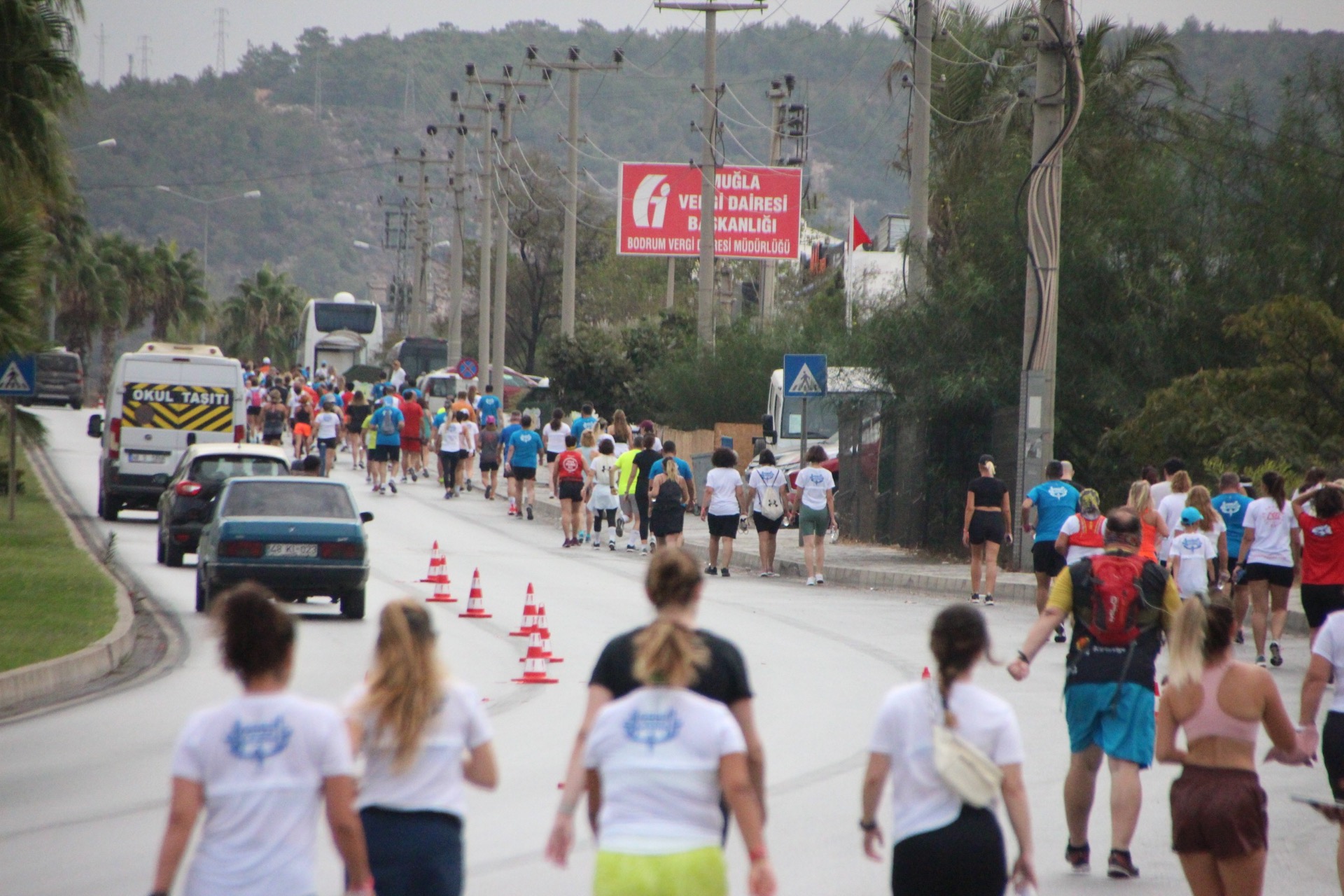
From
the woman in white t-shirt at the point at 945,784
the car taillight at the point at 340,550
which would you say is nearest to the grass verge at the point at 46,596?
Result: the car taillight at the point at 340,550

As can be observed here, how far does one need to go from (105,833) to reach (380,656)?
367 centimetres

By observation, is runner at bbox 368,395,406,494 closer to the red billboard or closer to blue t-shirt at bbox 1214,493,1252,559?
the red billboard

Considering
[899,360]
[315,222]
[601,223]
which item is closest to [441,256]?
[315,222]

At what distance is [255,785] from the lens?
14.8ft

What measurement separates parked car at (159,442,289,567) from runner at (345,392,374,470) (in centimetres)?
1628

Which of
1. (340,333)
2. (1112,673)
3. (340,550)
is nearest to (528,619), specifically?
(340,550)

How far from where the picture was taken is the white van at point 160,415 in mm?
26391

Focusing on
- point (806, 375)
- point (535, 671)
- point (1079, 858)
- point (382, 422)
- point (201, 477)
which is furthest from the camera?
point (382, 422)

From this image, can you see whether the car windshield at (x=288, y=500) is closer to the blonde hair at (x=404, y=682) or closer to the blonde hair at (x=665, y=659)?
the blonde hair at (x=404, y=682)

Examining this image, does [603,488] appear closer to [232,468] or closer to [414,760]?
[232,468]

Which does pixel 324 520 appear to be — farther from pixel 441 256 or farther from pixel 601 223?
pixel 441 256

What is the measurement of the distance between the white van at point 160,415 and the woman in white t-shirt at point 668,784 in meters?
22.7

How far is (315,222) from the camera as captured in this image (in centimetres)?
18700

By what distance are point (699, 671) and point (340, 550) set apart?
1198cm
